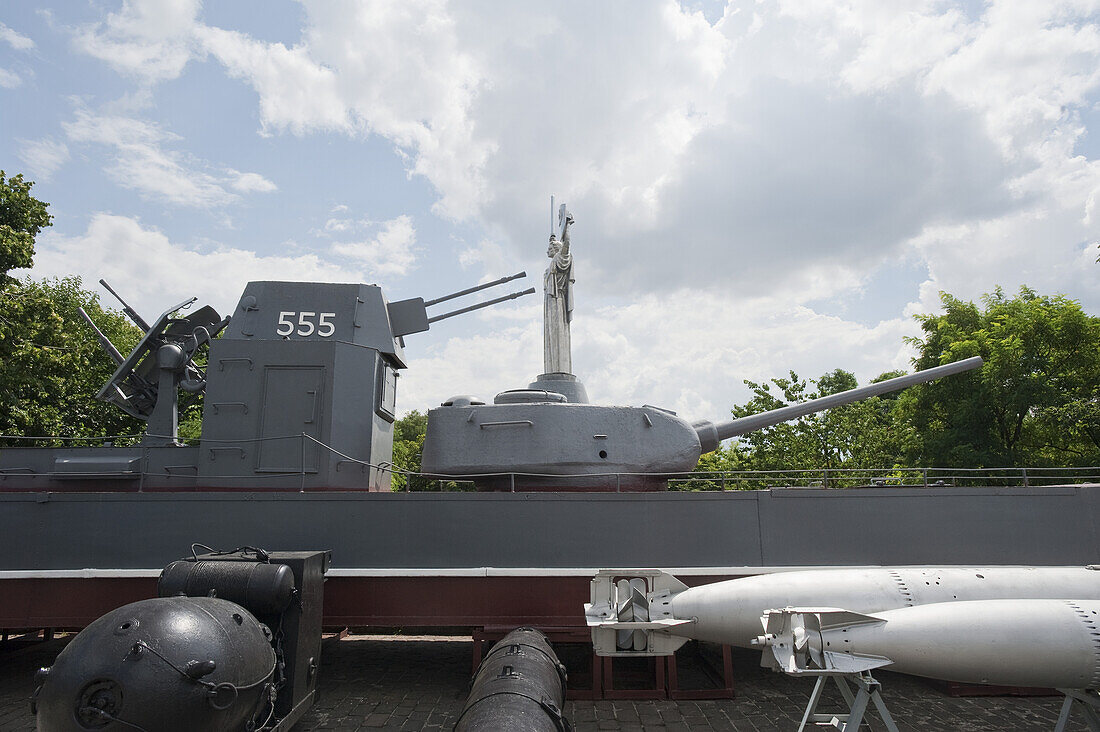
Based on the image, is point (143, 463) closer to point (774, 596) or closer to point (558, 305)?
point (558, 305)

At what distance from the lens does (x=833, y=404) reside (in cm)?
1000

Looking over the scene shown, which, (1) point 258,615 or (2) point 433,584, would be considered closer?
(1) point 258,615

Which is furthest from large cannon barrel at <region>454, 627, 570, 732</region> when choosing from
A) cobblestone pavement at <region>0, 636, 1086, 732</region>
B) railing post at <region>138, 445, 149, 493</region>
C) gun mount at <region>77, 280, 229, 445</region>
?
gun mount at <region>77, 280, 229, 445</region>

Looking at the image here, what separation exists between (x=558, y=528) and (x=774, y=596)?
8.21ft

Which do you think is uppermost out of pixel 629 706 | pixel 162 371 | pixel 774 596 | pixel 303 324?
pixel 303 324

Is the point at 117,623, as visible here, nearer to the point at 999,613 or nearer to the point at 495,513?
the point at 495,513

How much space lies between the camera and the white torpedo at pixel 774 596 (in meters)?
6.23

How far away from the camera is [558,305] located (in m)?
9.86

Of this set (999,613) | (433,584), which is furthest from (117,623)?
(999,613)

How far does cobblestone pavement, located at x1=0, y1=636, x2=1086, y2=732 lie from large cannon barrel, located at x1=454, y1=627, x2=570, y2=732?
1.24 metres

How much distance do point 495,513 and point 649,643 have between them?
7.52 ft

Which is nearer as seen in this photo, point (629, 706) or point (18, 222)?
point (629, 706)

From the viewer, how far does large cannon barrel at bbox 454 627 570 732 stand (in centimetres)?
436

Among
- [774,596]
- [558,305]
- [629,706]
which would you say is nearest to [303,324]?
[558,305]
